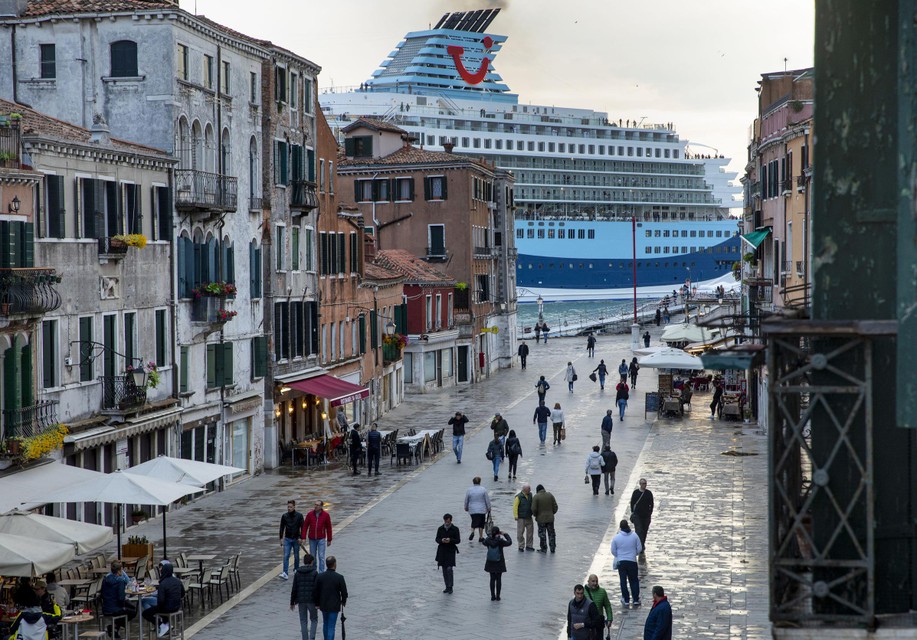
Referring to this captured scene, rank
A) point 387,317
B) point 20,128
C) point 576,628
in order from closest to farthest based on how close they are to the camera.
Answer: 1. point 576,628
2. point 20,128
3. point 387,317

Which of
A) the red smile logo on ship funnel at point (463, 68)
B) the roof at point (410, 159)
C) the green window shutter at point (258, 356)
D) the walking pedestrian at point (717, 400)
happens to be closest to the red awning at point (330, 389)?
the green window shutter at point (258, 356)

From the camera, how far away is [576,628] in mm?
15438

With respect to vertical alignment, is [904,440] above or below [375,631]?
above

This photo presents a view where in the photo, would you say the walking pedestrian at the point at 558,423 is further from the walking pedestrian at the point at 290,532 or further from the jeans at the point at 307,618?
the jeans at the point at 307,618

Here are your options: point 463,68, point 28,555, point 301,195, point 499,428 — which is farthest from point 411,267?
point 463,68

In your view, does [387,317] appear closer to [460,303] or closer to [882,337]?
[460,303]

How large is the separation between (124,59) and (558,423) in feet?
51.9

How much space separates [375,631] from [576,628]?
370 cm

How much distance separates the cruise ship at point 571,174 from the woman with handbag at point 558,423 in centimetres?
8183

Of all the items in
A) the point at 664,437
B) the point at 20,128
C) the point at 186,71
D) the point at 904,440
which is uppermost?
the point at 186,71

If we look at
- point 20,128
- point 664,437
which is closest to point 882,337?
point 20,128

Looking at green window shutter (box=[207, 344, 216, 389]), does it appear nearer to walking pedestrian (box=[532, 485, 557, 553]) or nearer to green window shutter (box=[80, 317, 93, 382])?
green window shutter (box=[80, 317, 93, 382])

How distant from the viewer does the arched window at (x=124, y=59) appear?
30.0 m

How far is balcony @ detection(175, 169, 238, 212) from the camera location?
98.5 ft
